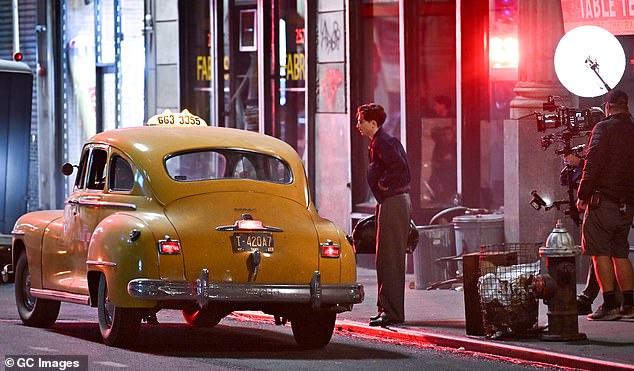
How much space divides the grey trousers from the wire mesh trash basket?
4.04 ft

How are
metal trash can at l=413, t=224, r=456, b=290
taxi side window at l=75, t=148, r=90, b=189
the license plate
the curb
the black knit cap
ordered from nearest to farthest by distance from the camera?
1. the curb
2. the license plate
3. the black knit cap
4. taxi side window at l=75, t=148, r=90, b=189
5. metal trash can at l=413, t=224, r=456, b=290

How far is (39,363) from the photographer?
489 inches

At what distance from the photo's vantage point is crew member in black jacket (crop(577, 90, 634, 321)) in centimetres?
1481

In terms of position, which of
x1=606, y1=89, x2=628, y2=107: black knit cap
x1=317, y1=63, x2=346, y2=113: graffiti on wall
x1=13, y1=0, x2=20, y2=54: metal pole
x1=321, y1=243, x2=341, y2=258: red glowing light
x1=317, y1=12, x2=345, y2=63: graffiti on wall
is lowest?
x1=321, y1=243, x2=341, y2=258: red glowing light

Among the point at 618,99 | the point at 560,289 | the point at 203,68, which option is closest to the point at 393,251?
the point at 560,289

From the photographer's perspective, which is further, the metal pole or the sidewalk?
the metal pole

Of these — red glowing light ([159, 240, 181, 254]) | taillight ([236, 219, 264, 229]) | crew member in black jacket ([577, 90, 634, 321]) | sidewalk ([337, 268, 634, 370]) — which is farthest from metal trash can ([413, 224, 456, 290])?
red glowing light ([159, 240, 181, 254])

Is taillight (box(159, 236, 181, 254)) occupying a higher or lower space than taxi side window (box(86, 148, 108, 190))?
lower

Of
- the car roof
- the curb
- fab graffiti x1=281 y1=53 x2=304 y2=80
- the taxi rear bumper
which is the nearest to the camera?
the curb

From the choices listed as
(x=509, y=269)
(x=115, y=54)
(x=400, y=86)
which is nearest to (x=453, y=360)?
(x=509, y=269)

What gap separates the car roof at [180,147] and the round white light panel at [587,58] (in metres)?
3.46

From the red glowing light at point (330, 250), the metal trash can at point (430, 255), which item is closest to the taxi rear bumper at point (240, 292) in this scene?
the red glowing light at point (330, 250)

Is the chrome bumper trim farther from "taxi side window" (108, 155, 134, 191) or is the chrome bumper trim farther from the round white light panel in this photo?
the round white light panel

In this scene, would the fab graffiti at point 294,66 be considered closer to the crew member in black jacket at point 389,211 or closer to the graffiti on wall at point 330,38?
the graffiti on wall at point 330,38
